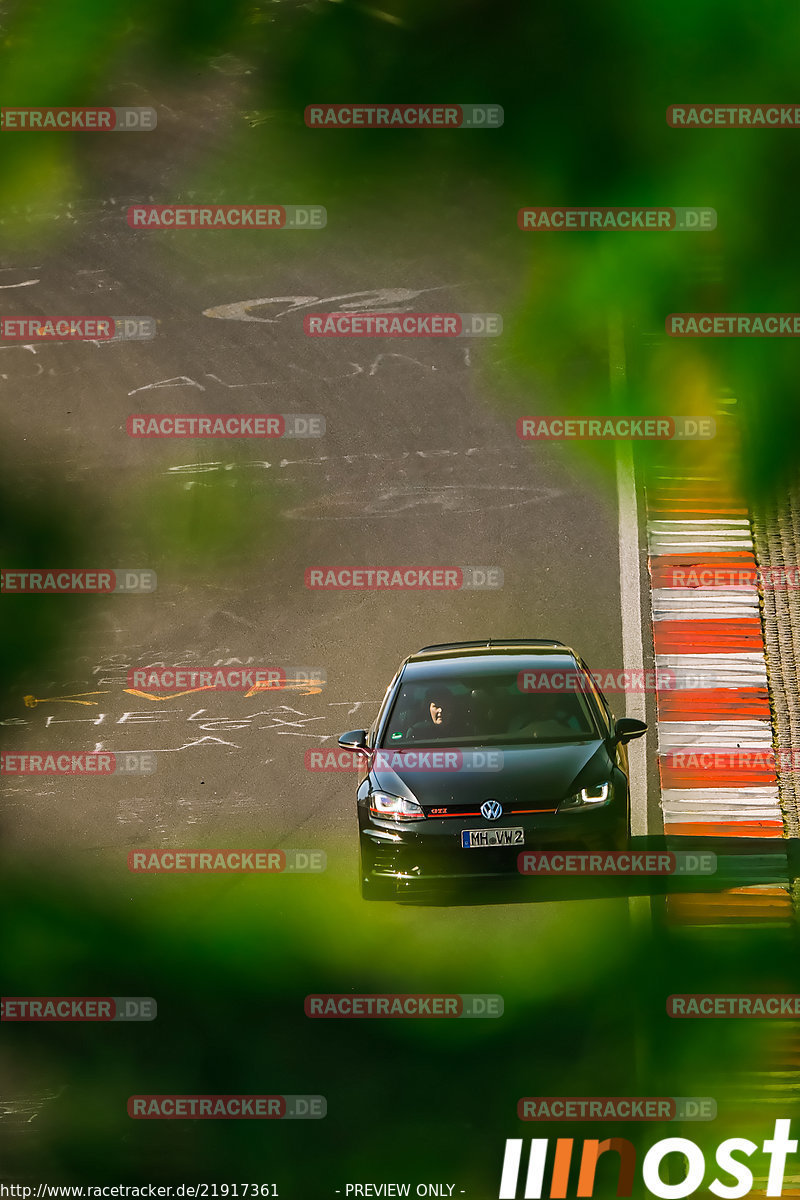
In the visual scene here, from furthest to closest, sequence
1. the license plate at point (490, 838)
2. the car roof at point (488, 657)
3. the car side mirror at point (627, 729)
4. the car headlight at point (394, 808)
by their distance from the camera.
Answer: the car roof at point (488, 657), the car side mirror at point (627, 729), the car headlight at point (394, 808), the license plate at point (490, 838)

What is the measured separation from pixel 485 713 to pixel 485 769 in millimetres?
670

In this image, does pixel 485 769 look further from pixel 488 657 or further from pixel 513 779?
pixel 488 657

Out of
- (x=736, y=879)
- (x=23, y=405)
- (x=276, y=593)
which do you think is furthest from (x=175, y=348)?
(x=736, y=879)

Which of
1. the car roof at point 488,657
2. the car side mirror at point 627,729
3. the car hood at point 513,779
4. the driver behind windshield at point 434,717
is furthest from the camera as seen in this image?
the car roof at point 488,657

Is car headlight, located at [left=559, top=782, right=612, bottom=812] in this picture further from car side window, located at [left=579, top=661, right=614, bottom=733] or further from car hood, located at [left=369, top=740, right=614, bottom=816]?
car side window, located at [left=579, top=661, right=614, bottom=733]

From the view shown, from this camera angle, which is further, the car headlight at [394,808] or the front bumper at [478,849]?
the car headlight at [394,808]

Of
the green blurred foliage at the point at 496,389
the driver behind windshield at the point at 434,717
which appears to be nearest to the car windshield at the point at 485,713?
the driver behind windshield at the point at 434,717

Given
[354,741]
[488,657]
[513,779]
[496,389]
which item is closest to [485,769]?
[513,779]

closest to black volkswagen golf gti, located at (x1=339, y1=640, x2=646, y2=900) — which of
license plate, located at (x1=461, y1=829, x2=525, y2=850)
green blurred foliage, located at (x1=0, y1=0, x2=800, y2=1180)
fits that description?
license plate, located at (x1=461, y1=829, x2=525, y2=850)

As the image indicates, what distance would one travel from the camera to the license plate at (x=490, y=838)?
28.2ft

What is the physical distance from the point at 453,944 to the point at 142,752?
3825 mm

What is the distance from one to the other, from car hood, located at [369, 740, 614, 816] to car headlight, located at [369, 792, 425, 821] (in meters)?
0.04

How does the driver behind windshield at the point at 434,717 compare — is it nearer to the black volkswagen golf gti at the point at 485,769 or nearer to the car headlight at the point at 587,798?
the black volkswagen golf gti at the point at 485,769

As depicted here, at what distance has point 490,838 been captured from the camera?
28.3ft
